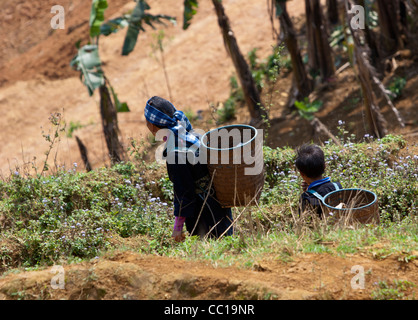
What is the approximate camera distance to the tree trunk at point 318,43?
10477 millimetres

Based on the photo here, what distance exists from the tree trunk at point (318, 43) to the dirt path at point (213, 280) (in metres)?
Answer: 7.63

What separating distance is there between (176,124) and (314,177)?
1.11 meters

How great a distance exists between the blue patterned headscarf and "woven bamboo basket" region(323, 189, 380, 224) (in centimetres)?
106

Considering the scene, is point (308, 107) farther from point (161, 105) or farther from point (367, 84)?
point (161, 105)

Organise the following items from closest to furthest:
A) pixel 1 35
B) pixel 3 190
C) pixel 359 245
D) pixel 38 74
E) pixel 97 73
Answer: pixel 359 245 < pixel 3 190 < pixel 97 73 < pixel 38 74 < pixel 1 35

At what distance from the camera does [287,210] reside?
528cm

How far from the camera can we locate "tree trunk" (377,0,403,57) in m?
10.5

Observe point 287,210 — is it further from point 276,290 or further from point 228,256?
point 276,290

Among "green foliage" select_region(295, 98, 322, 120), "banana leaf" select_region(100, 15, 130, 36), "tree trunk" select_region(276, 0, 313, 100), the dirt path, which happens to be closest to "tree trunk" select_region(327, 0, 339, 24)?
"tree trunk" select_region(276, 0, 313, 100)

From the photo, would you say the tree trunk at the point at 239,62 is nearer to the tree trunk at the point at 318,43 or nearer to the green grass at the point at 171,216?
the tree trunk at the point at 318,43

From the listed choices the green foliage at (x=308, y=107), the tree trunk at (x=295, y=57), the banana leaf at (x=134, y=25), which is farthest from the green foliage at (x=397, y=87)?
the banana leaf at (x=134, y=25)
